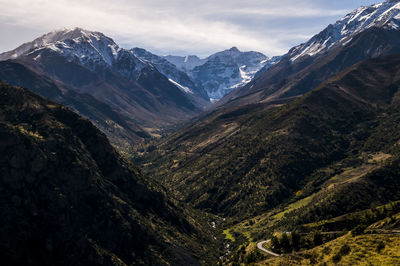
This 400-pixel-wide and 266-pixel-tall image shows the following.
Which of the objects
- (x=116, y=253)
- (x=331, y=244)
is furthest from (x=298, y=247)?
(x=116, y=253)

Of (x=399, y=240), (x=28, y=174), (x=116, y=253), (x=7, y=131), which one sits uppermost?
(x=7, y=131)

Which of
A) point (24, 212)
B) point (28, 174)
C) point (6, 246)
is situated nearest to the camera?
point (6, 246)

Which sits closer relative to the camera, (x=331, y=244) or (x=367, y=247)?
(x=367, y=247)

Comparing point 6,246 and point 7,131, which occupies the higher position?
point 7,131

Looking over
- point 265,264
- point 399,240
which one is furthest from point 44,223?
point 399,240

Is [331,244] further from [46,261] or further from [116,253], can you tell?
[46,261]

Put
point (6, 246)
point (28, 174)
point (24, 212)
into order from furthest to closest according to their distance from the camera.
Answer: point (28, 174)
point (24, 212)
point (6, 246)

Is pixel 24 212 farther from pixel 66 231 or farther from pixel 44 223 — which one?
pixel 66 231

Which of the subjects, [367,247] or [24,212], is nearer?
[367,247]

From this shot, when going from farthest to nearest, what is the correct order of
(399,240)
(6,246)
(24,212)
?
(24,212) → (6,246) → (399,240)
